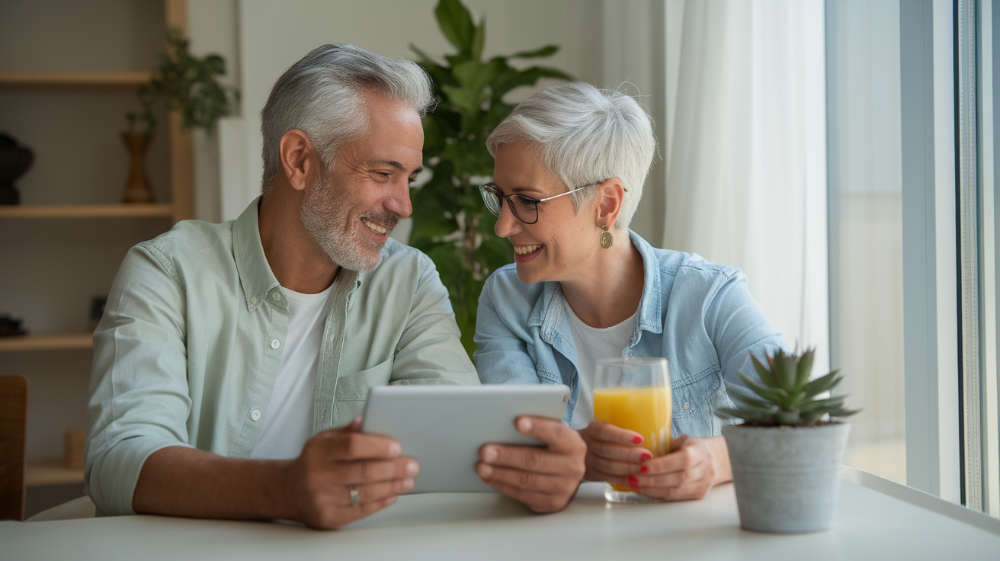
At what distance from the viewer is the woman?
175cm

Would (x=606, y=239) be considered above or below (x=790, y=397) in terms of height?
above

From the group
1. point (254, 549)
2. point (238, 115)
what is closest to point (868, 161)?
point (254, 549)

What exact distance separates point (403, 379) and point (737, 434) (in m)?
0.82

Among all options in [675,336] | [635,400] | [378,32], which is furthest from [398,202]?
[378,32]

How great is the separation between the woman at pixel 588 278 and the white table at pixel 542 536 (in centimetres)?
56

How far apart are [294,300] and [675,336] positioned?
28.7 inches

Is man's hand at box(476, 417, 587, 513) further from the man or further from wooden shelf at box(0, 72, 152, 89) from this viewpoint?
wooden shelf at box(0, 72, 152, 89)

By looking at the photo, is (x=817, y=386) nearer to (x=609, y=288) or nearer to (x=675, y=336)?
(x=675, y=336)

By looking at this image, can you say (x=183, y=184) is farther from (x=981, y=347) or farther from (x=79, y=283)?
(x=981, y=347)

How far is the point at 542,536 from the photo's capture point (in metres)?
1.03

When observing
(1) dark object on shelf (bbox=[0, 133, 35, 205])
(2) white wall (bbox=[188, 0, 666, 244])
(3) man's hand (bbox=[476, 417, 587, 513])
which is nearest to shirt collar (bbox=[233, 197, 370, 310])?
(3) man's hand (bbox=[476, 417, 587, 513])

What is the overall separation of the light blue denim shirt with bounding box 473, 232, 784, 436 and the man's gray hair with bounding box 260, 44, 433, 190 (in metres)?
0.48

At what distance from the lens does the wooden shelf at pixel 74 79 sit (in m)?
3.57

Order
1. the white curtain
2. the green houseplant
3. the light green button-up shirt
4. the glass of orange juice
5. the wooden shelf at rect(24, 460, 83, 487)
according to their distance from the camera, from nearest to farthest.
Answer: the glass of orange juice
the light green button-up shirt
the white curtain
the green houseplant
the wooden shelf at rect(24, 460, 83, 487)
